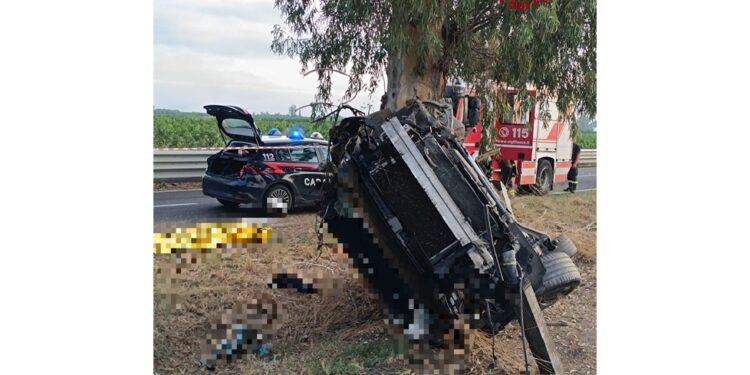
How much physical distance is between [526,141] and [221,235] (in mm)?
2778

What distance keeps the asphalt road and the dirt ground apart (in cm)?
22

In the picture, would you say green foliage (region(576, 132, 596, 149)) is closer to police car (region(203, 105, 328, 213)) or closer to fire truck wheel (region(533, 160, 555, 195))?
fire truck wheel (region(533, 160, 555, 195))

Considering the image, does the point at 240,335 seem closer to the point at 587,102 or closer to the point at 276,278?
the point at 276,278

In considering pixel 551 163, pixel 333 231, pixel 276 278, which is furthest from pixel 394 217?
pixel 551 163

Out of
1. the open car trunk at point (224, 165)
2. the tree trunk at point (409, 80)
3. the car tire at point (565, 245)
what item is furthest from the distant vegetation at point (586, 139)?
the open car trunk at point (224, 165)

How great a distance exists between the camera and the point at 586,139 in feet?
17.4

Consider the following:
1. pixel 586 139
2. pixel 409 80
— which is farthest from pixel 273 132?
pixel 586 139

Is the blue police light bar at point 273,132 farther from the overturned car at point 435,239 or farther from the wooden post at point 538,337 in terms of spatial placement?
the wooden post at point 538,337

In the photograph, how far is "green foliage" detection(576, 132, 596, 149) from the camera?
5.12 meters

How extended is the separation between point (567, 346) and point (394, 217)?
4.87ft

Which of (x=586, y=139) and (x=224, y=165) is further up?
(x=586, y=139)

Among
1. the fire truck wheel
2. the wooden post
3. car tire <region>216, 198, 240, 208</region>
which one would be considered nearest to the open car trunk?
car tire <region>216, 198, 240, 208</region>

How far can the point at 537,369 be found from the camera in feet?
14.1

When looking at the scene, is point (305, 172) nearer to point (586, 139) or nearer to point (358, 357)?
point (358, 357)
